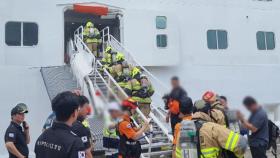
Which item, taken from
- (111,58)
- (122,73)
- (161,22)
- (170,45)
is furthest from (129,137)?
(161,22)

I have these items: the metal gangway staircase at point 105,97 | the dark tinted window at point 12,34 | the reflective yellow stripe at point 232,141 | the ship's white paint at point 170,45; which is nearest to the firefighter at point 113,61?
the metal gangway staircase at point 105,97

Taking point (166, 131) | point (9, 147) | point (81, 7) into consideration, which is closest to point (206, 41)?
point (81, 7)

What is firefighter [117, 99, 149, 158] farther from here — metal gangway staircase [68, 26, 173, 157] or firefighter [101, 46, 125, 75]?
firefighter [101, 46, 125, 75]

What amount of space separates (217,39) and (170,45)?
143 cm

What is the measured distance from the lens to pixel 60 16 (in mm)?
8438

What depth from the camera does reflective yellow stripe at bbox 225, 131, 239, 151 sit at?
243 centimetres

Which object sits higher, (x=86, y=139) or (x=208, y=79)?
(x=208, y=79)

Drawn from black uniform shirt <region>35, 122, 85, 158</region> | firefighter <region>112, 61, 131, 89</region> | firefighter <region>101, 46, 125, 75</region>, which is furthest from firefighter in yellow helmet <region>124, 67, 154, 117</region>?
black uniform shirt <region>35, 122, 85, 158</region>

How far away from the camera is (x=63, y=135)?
206 centimetres

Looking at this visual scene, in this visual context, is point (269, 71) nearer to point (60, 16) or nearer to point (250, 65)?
point (250, 65)

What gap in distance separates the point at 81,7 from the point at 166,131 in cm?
430

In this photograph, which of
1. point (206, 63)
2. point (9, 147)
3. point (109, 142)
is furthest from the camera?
point (206, 63)

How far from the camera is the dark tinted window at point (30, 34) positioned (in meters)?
8.13

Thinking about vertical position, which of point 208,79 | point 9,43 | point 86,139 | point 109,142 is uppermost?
point 9,43
